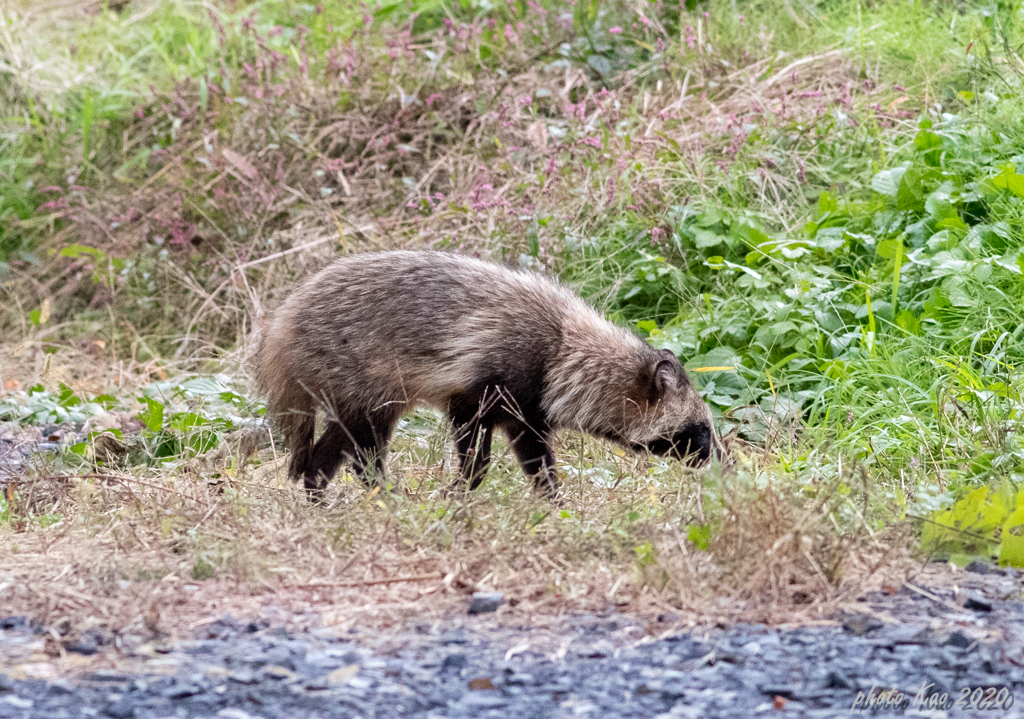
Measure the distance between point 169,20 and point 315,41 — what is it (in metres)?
2.05

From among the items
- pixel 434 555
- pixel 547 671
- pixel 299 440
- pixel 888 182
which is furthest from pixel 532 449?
pixel 888 182

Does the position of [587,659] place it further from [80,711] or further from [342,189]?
[342,189]

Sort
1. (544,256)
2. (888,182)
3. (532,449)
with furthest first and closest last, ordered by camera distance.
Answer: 1. (544,256)
2. (888,182)
3. (532,449)

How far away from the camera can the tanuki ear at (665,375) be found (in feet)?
16.9

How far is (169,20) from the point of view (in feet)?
36.8

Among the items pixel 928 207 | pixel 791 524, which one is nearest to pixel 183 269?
pixel 928 207

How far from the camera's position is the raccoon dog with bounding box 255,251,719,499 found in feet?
16.4

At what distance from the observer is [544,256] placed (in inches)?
280

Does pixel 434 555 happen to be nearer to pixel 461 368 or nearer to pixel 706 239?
pixel 461 368

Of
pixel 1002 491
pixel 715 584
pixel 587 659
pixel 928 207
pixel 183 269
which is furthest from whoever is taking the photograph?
pixel 183 269

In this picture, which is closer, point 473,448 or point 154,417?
point 473,448

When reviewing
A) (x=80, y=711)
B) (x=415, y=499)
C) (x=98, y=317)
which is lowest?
(x=98, y=317)

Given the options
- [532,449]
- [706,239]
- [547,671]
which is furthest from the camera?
[706,239]

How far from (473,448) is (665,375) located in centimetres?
97
